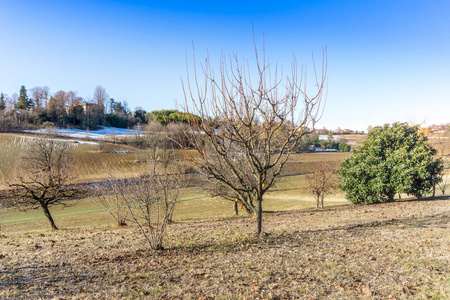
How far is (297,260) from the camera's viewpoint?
6109mm

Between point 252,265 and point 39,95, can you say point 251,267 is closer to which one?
point 252,265

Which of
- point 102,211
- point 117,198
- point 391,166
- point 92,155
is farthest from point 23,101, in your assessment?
point 391,166

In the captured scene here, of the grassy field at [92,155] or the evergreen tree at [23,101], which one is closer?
the grassy field at [92,155]

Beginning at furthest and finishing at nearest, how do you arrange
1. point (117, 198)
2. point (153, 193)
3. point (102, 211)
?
point (102, 211), point (153, 193), point (117, 198)

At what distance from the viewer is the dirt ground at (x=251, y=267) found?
4.64 metres

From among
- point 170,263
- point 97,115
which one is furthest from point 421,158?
point 97,115

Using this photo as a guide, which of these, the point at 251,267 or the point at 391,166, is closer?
the point at 251,267

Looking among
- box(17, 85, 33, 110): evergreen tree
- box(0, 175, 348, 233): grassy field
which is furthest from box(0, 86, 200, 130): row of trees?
box(0, 175, 348, 233): grassy field

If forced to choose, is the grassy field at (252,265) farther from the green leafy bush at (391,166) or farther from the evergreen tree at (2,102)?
the evergreen tree at (2,102)

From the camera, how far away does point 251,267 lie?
227 inches

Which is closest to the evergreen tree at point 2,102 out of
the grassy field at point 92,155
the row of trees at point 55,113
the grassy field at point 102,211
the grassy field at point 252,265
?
the row of trees at point 55,113

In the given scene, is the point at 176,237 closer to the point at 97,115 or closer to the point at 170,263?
the point at 170,263

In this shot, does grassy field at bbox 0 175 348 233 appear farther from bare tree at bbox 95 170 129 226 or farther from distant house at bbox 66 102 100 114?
distant house at bbox 66 102 100 114

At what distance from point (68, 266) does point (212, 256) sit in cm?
376
